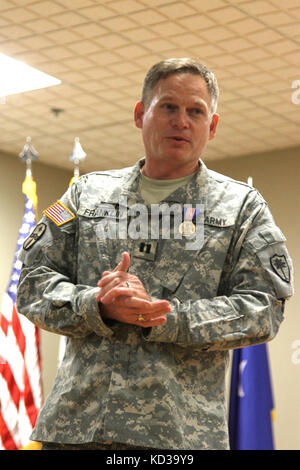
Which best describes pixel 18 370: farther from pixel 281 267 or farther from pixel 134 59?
pixel 281 267

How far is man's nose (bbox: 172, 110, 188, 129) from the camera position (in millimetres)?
1825

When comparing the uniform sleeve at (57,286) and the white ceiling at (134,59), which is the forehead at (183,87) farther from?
the white ceiling at (134,59)

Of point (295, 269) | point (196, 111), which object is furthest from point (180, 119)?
point (295, 269)

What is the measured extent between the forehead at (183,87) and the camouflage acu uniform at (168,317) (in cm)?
21

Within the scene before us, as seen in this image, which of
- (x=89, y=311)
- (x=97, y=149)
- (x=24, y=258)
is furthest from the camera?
(x=97, y=149)

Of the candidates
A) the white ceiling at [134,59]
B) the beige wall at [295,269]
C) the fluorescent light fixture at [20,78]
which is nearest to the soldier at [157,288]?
the white ceiling at [134,59]

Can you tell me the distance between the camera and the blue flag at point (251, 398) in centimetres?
567

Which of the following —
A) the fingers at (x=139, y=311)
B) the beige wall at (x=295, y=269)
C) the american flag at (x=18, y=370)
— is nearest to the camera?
the fingers at (x=139, y=311)

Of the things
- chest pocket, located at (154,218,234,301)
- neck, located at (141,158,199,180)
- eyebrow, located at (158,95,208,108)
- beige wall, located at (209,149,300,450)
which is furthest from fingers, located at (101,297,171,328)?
beige wall, located at (209,149,300,450)

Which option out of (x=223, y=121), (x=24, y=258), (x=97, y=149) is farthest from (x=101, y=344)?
(x=97, y=149)

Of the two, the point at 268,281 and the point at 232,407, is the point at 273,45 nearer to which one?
the point at 232,407

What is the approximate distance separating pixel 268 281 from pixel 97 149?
5.95 meters

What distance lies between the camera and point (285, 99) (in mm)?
6020

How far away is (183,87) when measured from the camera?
1.85m
